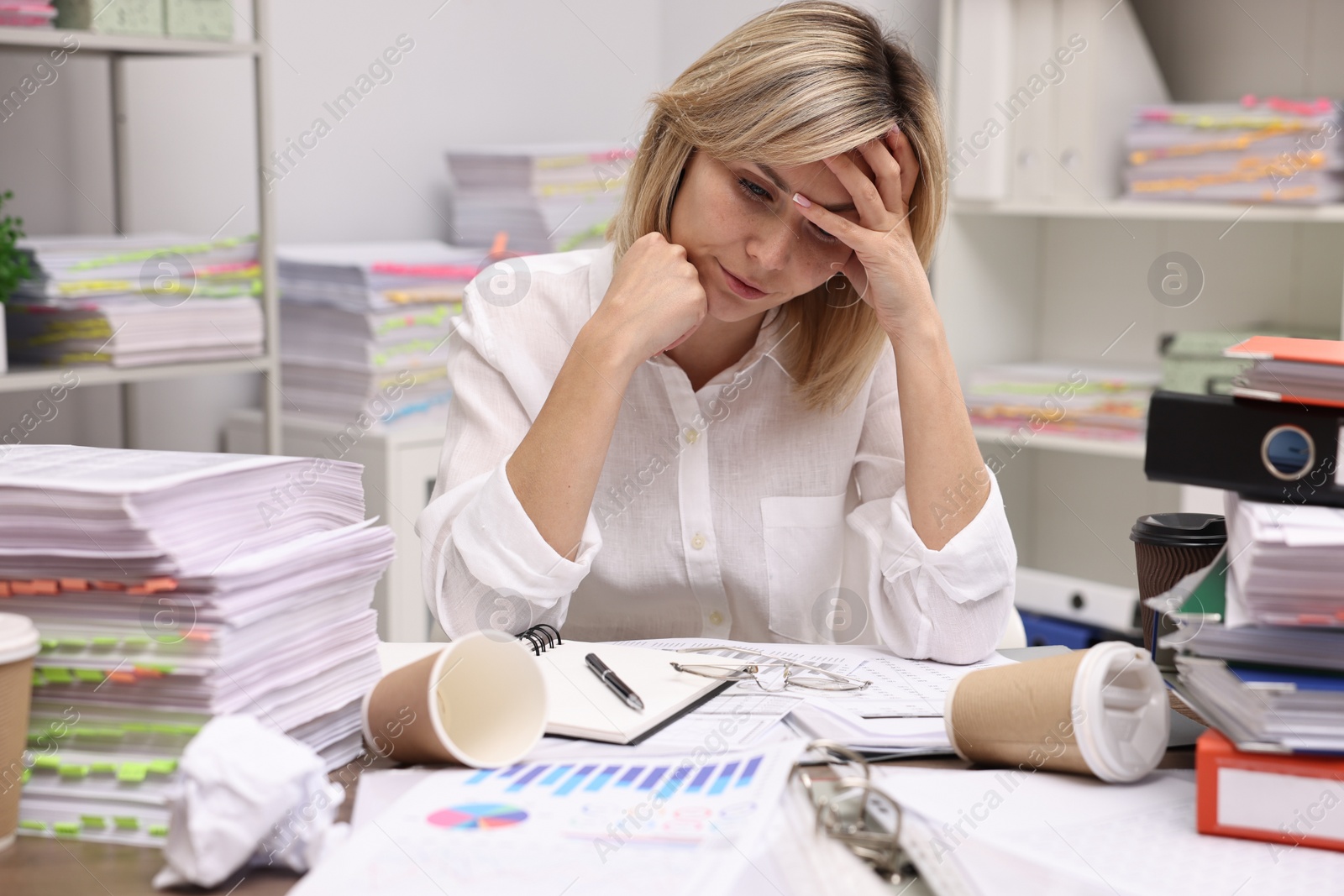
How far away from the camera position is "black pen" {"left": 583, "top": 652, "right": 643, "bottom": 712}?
0.86 metres

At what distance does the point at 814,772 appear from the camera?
0.76 metres

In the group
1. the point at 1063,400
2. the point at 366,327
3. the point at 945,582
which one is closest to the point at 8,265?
the point at 366,327

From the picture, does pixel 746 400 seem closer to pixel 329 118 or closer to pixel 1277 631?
pixel 1277 631

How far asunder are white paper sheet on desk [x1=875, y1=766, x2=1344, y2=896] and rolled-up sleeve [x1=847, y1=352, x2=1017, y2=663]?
1.15ft

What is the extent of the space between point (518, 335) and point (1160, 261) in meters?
1.68

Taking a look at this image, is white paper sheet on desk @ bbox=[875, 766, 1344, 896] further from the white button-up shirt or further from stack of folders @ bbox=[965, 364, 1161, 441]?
stack of folders @ bbox=[965, 364, 1161, 441]

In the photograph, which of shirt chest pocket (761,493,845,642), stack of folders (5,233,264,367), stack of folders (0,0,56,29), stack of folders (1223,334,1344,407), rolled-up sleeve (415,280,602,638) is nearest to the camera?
stack of folders (1223,334,1344,407)

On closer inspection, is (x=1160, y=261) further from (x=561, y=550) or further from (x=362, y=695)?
(x=362, y=695)

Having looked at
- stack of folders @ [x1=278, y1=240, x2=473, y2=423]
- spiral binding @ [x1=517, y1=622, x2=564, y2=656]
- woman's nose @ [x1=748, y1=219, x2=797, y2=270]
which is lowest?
spiral binding @ [x1=517, y1=622, x2=564, y2=656]

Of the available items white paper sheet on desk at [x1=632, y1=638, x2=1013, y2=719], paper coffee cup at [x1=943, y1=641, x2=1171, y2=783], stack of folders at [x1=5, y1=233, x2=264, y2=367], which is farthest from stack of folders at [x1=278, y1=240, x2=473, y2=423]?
paper coffee cup at [x1=943, y1=641, x2=1171, y2=783]

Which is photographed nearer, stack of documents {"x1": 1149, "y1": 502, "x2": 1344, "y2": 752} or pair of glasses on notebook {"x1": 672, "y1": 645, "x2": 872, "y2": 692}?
stack of documents {"x1": 1149, "y1": 502, "x2": 1344, "y2": 752}

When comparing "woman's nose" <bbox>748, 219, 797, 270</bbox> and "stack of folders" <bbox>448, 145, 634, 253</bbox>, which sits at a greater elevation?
"stack of folders" <bbox>448, 145, 634, 253</bbox>

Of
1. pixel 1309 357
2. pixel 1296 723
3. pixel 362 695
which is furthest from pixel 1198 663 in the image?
pixel 362 695

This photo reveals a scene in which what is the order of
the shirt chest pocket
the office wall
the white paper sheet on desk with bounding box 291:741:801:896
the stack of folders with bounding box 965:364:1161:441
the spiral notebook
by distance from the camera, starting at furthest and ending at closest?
the stack of folders with bounding box 965:364:1161:441 < the office wall < the shirt chest pocket < the spiral notebook < the white paper sheet on desk with bounding box 291:741:801:896
